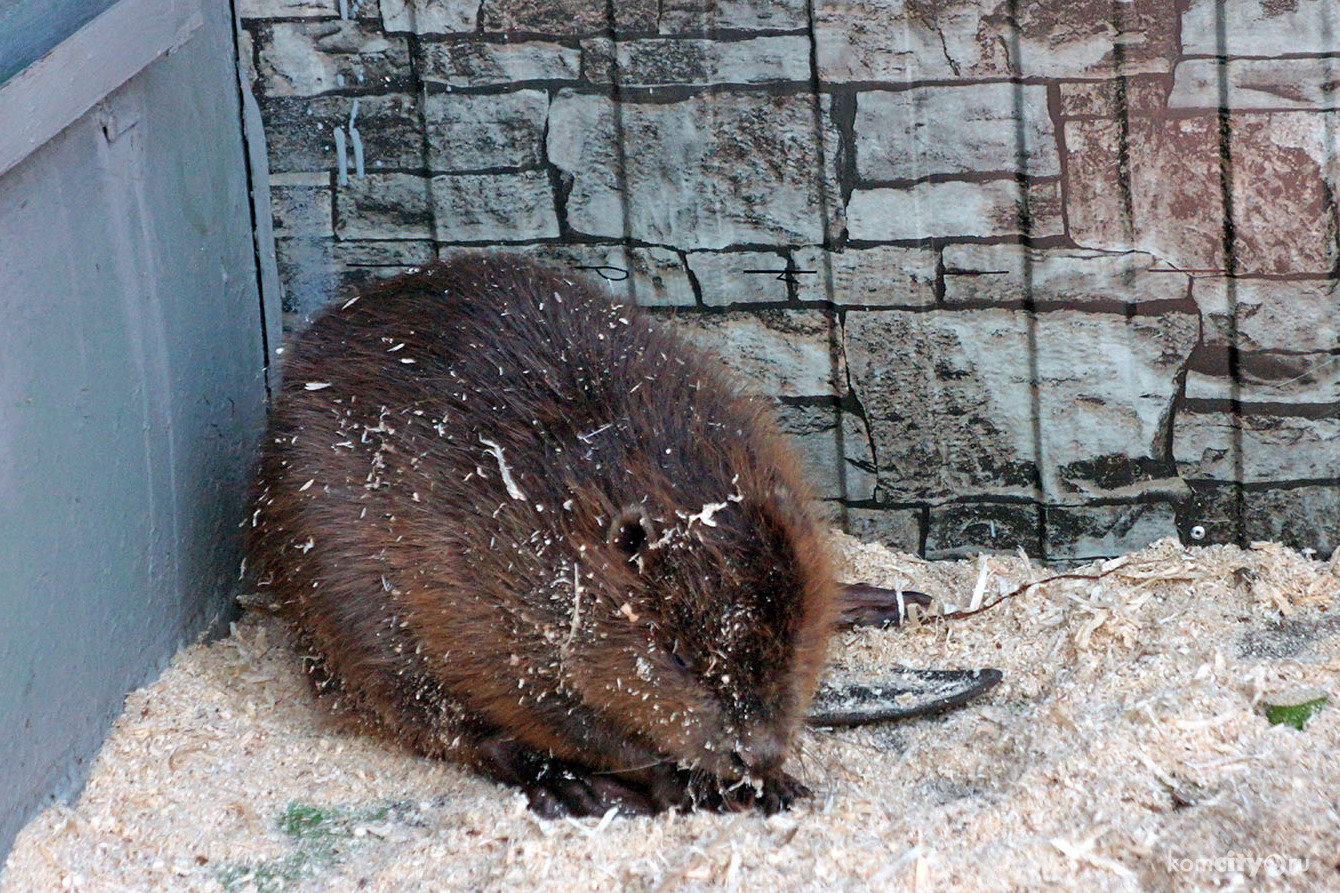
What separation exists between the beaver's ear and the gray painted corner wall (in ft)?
3.90

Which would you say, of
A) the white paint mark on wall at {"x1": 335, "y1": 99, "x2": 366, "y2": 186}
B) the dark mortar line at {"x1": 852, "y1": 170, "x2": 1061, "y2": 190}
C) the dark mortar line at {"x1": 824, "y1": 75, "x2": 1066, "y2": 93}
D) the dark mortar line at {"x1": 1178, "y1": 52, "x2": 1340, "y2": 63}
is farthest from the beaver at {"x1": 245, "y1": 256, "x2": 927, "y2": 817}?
the dark mortar line at {"x1": 1178, "y1": 52, "x2": 1340, "y2": 63}

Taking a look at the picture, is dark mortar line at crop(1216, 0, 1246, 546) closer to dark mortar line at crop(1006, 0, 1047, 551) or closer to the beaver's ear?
dark mortar line at crop(1006, 0, 1047, 551)

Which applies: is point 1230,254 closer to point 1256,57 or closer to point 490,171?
point 1256,57

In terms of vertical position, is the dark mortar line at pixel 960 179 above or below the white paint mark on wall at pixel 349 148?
below

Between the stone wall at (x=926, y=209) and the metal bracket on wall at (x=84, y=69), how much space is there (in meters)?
0.55

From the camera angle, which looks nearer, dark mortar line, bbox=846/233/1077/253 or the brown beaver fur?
the brown beaver fur

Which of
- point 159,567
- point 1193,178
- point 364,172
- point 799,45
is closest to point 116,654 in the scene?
point 159,567

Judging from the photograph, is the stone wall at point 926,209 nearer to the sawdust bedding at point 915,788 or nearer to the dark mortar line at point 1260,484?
the dark mortar line at point 1260,484

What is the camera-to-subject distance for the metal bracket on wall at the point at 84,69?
2357mm

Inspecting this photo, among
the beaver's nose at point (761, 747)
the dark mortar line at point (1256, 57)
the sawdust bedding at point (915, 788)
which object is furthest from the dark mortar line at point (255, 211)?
the dark mortar line at point (1256, 57)

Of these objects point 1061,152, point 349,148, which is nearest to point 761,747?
point 1061,152

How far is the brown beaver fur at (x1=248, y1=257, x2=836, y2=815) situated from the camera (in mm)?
2402

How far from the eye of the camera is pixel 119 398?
2.89 metres

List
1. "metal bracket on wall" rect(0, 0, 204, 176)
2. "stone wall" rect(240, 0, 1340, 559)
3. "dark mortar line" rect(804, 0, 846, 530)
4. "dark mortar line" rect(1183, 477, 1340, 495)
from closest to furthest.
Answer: "metal bracket on wall" rect(0, 0, 204, 176) → "stone wall" rect(240, 0, 1340, 559) → "dark mortar line" rect(804, 0, 846, 530) → "dark mortar line" rect(1183, 477, 1340, 495)
